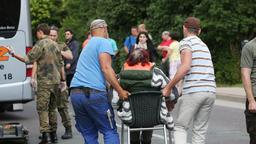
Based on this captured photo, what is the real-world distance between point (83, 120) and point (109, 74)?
2.21 feet

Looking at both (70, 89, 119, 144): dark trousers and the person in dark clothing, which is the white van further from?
(70, 89, 119, 144): dark trousers

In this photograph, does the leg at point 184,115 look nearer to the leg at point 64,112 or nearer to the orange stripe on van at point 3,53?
the leg at point 64,112

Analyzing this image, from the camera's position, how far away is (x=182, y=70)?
7348 mm

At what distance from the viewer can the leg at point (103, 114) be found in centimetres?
734

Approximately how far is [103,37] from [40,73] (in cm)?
280

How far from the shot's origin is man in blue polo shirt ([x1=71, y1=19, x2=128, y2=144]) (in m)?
7.34

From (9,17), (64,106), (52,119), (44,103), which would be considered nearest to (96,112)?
(44,103)

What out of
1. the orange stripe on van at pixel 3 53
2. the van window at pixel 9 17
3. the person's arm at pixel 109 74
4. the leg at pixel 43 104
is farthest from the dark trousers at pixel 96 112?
the van window at pixel 9 17

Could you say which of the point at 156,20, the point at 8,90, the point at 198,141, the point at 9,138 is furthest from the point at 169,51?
the point at 156,20

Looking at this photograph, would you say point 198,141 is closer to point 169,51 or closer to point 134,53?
point 134,53

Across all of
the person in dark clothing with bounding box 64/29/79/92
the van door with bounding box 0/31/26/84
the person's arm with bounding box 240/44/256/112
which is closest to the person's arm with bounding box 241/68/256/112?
the person's arm with bounding box 240/44/256/112

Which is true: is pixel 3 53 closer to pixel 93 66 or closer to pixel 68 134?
pixel 68 134

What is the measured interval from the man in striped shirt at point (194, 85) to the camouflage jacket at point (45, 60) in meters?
3.04

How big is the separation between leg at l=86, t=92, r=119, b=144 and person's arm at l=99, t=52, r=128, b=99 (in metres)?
0.23
